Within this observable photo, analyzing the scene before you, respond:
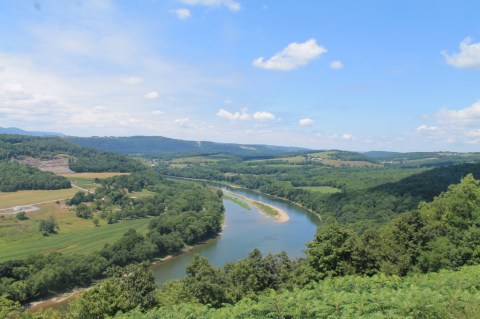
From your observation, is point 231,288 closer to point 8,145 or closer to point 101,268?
point 101,268

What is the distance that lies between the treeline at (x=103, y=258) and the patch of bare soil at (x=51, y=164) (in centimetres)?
6702

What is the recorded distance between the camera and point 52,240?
62.3 m

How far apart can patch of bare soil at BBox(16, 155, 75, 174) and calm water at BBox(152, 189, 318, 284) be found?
242 feet

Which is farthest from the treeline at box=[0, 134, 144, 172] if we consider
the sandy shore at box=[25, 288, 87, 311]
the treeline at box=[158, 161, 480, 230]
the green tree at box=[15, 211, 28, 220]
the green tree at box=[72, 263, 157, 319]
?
the green tree at box=[72, 263, 157, 319]

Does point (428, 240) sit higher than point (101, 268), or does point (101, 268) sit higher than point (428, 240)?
point (428, 240)

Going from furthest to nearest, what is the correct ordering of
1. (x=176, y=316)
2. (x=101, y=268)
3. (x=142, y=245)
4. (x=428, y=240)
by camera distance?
(x=142, y=245), (x=101, y=268), (x=428, y=240), (x=176, y=316)

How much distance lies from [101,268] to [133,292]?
25.9 m

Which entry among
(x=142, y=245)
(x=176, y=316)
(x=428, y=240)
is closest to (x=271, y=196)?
(x=142, y=245)

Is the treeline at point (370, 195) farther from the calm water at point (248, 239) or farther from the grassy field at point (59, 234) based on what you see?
the grassy field at point (59, 234)

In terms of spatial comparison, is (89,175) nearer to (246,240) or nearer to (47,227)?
(47,227)

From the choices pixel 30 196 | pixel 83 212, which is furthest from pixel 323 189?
pixel 30 196

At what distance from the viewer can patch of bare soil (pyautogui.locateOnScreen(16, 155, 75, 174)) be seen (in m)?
135

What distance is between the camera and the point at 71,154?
161 metres

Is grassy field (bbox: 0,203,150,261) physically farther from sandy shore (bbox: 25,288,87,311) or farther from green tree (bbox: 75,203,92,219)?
sandy shore (bbox: 25,288,87,311)
